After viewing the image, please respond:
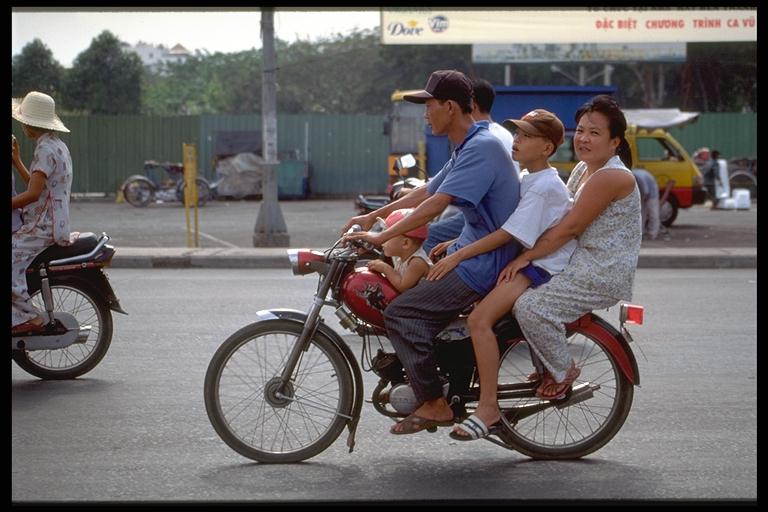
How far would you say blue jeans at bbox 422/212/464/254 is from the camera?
507cm

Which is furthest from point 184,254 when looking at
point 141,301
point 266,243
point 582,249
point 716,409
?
point 582,249

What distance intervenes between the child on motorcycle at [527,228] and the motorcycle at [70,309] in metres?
2.52

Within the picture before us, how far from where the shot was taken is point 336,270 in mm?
4750

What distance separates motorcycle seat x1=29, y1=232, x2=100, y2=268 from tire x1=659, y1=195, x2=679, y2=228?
14.0m

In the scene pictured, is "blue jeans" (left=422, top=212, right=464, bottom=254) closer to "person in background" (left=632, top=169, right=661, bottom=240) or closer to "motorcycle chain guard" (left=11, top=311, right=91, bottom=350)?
"motorcycle chain guard" (left=11, top=311, right=91, bottom=350)

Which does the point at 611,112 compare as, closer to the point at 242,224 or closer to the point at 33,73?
the point at 33,73

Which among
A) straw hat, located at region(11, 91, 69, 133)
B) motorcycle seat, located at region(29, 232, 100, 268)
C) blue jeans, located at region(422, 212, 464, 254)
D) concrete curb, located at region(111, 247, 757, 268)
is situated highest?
straw hat, located at region(11, 91, 69, 133)

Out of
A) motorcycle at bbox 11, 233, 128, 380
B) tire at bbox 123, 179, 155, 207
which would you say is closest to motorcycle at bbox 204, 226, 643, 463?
motorcycle at bbox 11, 233, 128, 380

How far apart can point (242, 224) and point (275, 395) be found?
50.4ft

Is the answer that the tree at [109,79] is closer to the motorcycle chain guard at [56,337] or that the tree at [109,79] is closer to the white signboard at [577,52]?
the white signboard at [577,52]

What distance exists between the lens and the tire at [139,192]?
2338cm

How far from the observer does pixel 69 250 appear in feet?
21.2
